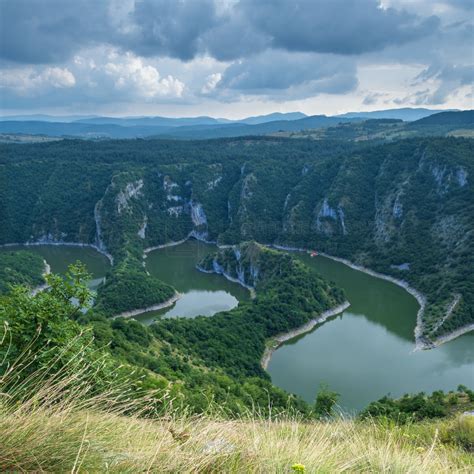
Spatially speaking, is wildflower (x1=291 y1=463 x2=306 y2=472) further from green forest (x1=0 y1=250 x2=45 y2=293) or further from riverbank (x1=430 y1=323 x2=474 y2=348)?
green forest (x1=0 y1=250 x2=45 y2=293)

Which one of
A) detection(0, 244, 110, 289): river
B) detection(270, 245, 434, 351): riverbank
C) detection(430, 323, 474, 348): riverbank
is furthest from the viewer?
detection(0, 244, 110, 289): river

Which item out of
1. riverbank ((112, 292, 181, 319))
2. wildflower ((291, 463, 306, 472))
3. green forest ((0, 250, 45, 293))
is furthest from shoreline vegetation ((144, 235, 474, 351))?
wildflower ((291, 463, 306, 472))

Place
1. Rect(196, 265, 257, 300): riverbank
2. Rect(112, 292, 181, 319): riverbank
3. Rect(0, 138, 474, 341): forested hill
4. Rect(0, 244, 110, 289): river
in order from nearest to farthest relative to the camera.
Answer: Rect(112, 292, 181, 319): riverbank, Rect(196, 265, 257, 300): riverbank, Rect(0, 138, 474, 341): forested hill, Rect(0, 244, 110, 289): river

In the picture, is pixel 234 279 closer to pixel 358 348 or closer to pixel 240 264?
pixel 240 264

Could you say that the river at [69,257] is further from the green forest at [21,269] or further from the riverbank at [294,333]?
the riverbank at [294,333]

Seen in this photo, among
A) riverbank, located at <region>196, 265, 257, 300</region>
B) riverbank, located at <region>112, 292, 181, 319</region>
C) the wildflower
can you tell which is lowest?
riverbank, located at <region>196, 265, 257, 300</region>

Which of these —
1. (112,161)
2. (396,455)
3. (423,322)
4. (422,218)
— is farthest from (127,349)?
(112,161)

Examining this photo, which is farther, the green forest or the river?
the river

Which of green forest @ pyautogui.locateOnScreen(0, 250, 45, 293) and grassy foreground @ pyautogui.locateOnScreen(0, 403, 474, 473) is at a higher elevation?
grassy foreground @ pyautogui.locateOnScreen(0, 403, 474, 473)
